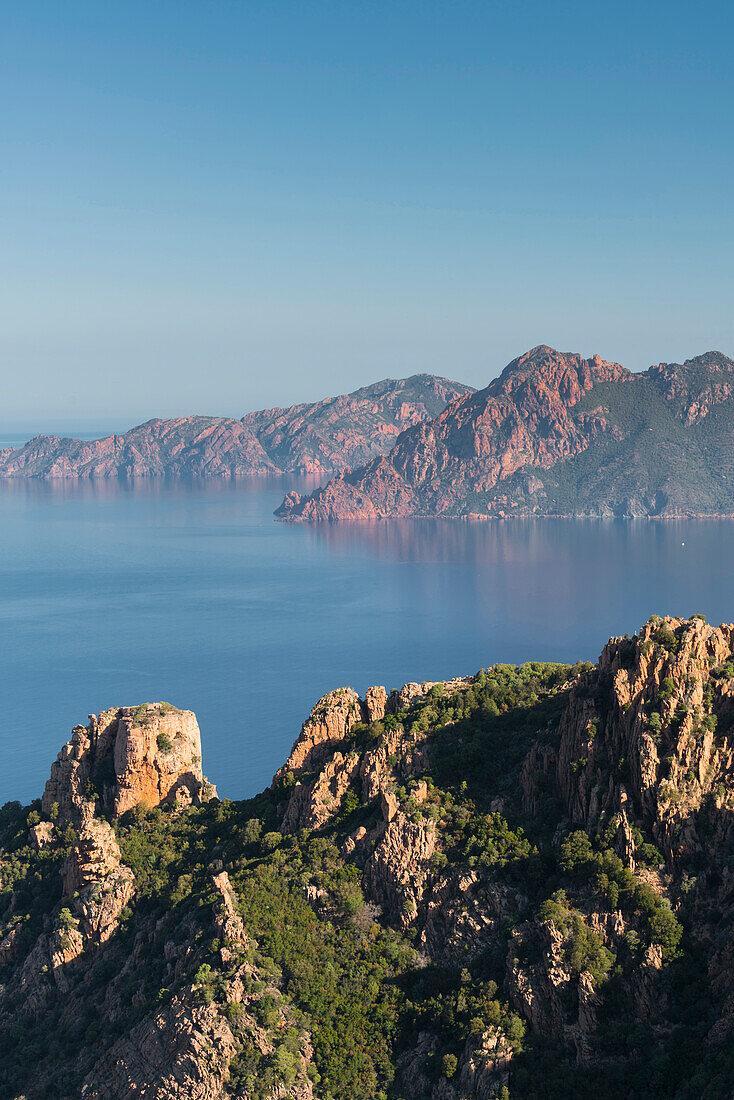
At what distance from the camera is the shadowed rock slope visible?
5022cm

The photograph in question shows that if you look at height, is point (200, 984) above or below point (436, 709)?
below

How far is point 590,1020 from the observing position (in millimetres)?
49719

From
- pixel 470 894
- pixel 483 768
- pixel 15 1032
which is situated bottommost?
pixel 15 1032

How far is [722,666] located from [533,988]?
801 inches

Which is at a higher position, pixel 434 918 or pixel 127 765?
pixel 127 765

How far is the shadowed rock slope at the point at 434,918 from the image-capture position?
165 ft

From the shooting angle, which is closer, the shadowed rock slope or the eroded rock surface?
the shadowed rock slope

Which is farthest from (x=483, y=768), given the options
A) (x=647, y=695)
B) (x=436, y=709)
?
(x=647, y=695)

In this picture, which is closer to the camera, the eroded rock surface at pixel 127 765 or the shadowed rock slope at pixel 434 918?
the shadowed rock slope at pixel 434 918

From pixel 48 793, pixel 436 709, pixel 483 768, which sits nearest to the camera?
pixel 483 768

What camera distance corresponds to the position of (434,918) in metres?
59.3

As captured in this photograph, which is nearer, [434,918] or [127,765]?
[434,918]

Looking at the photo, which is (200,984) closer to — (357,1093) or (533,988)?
(357,1093)

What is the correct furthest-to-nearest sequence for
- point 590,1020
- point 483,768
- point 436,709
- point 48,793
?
1. point 48,793
2. point 436,709
3. point 483,768
4. point 590,1020
